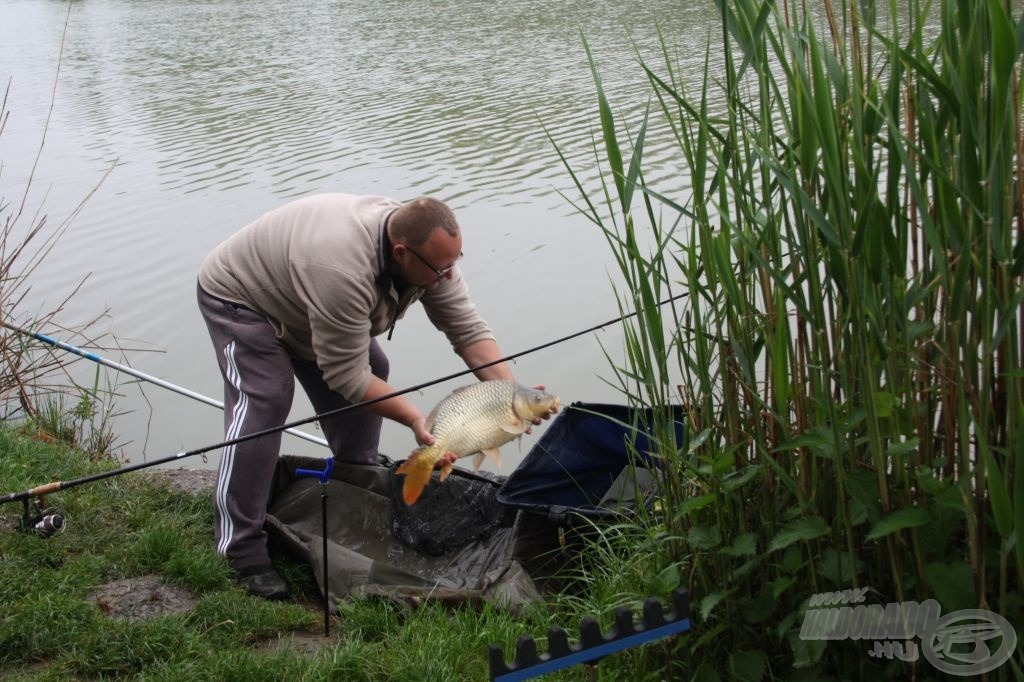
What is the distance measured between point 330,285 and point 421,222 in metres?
0.33

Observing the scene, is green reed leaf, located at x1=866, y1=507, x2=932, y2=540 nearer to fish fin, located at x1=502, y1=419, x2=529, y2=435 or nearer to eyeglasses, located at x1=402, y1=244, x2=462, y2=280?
fish fin, located at x1=502, y1=419, x2=529, y2=435

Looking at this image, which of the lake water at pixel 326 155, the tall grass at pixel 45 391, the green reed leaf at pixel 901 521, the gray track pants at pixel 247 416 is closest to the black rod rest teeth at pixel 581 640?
the green reed leaf at pixel 901 521

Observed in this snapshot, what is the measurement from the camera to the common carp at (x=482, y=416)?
3.16 metres

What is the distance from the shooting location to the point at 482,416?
3.18 metres

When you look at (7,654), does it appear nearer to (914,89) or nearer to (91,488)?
(91,488)

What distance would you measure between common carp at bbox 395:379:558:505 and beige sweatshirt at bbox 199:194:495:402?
0.41 metres

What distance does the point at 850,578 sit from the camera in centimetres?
206

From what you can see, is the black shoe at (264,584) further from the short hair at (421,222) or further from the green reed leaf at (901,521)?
the green reed leaf at (901,521)

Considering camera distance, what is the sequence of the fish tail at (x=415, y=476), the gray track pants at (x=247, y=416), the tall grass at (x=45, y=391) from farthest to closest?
the tall grass at (x=45, y=391), the gray track pants at (x=247, y=416), the fish tail at (x=415, y=476)

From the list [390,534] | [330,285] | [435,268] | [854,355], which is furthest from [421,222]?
[854,355]

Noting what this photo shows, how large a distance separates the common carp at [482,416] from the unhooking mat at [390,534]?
16.0 inches

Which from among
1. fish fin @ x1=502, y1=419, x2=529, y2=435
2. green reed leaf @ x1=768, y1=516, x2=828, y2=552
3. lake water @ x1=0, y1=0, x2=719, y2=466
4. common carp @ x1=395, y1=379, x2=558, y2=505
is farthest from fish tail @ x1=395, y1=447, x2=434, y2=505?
green reed leaf @ x1=768, y1=516, x2=828, y2=552

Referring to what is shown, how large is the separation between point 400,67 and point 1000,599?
12.3 m

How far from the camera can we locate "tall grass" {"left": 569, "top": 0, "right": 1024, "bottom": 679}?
1.80m
